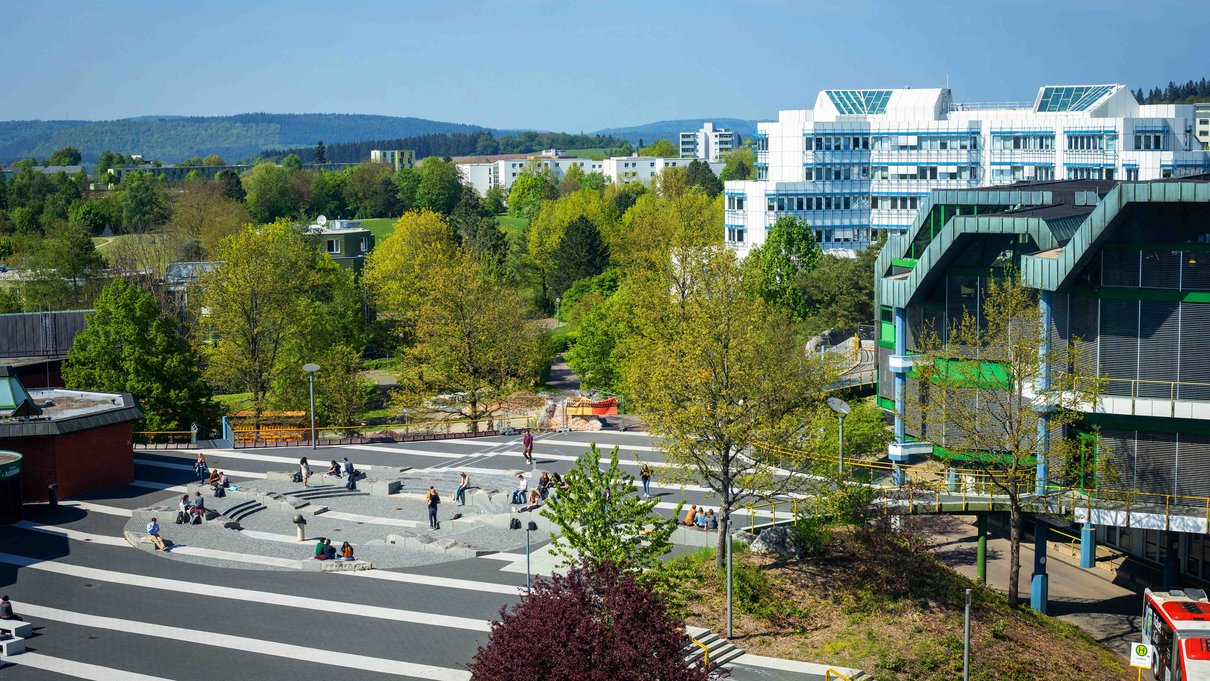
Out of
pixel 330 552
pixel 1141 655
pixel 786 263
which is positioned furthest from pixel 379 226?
pixel 1141 655

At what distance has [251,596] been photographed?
1318 inches

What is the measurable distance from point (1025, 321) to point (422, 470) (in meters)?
22.9

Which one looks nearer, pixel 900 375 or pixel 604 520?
pixel 604 520

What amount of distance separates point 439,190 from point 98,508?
436 feet

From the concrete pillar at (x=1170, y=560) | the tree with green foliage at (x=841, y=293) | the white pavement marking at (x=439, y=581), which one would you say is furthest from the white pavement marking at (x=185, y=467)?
the tree with green foliage at (x=841, y=293)

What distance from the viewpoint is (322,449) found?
1950 inches

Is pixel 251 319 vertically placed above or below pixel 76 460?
above

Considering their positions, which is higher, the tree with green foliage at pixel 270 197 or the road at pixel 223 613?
the tree with green foliage at pixel 270 197

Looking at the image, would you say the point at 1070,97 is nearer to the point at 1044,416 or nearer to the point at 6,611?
the point at 1044,416

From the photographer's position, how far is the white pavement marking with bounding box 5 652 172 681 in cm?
2816

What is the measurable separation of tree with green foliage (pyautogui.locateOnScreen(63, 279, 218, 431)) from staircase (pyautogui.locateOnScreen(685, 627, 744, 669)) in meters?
32.6

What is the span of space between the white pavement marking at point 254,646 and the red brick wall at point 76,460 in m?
10.2

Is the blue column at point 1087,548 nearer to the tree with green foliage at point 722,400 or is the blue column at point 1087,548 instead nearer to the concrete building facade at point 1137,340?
the concrete building facade at point 1137,340

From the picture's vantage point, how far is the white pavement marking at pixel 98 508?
135 ft
